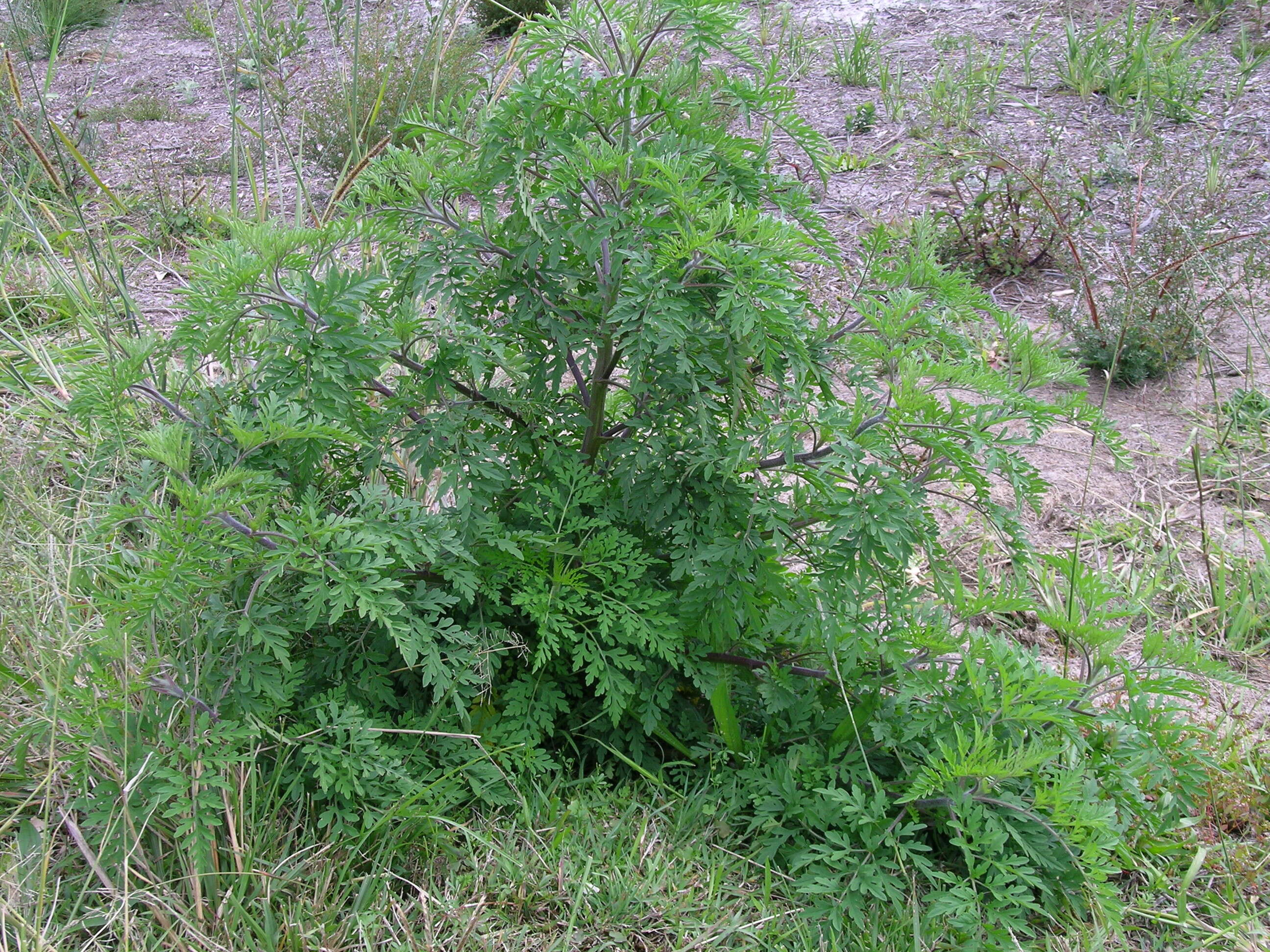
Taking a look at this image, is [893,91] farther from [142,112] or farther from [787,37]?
[142,112]

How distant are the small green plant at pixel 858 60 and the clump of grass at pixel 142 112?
3.97 metres

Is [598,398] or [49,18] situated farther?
[49,18]

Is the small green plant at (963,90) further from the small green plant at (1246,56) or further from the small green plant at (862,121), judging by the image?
the small green plant at (1246,56)

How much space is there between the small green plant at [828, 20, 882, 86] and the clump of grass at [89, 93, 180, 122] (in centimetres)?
397

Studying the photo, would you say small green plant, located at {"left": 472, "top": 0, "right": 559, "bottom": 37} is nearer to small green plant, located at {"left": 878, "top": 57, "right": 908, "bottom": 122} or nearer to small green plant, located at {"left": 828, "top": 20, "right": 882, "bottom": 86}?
small green plant, located at {"left": 828, "top": 20, "right": 882, "bottom": 86}

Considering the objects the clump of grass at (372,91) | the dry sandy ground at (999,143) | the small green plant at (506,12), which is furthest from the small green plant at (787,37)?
the clump of grass at (372,91)

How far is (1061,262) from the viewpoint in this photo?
4.44m

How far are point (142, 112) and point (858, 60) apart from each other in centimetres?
425

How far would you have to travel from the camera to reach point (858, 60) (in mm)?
5812

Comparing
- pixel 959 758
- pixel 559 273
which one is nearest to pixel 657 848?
pixel 959 758

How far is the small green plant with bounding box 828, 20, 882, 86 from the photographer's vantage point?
230 inches

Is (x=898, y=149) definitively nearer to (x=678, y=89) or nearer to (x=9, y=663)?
(x=678, y=89)

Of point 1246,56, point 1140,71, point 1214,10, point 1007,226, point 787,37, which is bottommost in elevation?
point 1007,226

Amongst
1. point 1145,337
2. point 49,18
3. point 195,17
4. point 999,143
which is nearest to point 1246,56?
point 999,143
